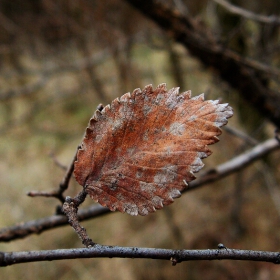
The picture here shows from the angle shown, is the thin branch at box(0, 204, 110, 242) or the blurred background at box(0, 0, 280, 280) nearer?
the thin branch at box(0, 204, 110, 242)

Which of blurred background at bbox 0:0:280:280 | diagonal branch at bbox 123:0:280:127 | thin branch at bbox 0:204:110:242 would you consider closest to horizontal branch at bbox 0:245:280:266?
thin branch at bbox 0:204:110:242

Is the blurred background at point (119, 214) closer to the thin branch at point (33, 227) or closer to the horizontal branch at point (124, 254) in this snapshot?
the thin branch at point (33, 227)

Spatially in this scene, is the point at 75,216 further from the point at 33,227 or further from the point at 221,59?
the point at 221,59

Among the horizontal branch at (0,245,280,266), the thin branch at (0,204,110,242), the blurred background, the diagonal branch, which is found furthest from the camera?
the blurred background

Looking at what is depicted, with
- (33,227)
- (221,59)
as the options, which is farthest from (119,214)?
(33,227)

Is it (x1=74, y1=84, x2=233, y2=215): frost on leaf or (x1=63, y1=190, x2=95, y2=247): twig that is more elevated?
(x1=74, y1=84, x2=233, y2=215): frost on leaf

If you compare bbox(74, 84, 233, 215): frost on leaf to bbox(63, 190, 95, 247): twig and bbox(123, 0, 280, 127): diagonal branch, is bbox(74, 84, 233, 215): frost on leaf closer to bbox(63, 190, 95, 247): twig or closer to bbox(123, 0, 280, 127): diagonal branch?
bbox(63, 190, 95, 247): twig

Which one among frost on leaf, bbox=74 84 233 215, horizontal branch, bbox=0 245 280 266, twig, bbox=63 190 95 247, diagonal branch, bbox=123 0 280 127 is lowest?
horizontal branch, bbox=0 245 280 266
